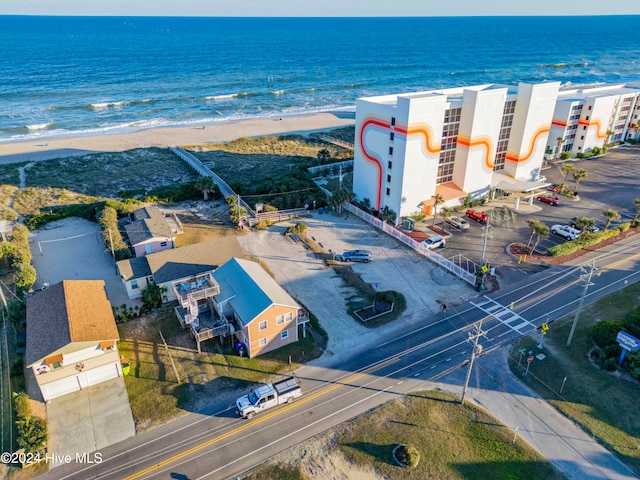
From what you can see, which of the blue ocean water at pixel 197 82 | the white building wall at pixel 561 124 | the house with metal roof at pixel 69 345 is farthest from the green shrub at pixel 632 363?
the blue ocean water at pixel 197 82

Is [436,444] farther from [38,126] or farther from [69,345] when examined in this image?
[38,126]

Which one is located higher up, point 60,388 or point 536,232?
point 536,232

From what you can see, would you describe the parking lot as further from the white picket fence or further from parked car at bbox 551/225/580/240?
the white picket fence

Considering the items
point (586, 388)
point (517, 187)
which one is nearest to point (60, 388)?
point (586, 388)

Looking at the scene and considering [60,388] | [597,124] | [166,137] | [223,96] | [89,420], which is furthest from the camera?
[223,96]

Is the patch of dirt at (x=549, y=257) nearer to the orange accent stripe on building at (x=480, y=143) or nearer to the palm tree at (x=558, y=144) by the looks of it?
the orange accent stripe on building at (x=480, y=143)

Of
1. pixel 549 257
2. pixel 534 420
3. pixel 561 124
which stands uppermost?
pixel 561 124

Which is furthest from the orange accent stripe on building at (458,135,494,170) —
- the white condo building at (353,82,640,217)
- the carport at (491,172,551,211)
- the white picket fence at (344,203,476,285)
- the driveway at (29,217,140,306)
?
the driveway at (29,217,140,306)

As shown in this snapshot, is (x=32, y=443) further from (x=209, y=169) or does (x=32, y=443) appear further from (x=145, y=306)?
(x=209, y=169)
